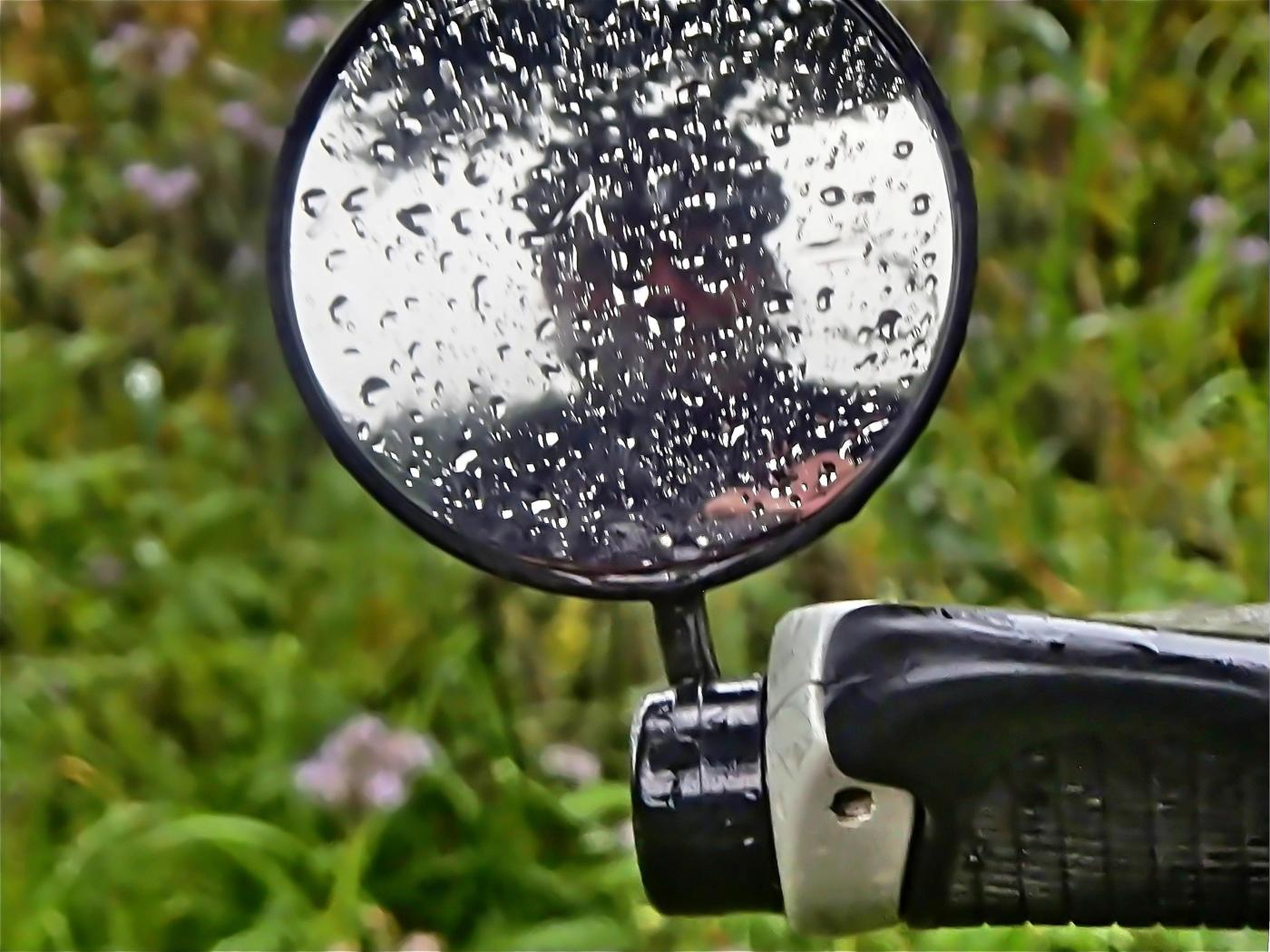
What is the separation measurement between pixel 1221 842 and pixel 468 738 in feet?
1.31

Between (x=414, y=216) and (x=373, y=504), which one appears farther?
(x=373, y=504)

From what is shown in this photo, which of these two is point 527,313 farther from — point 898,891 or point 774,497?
point 898,891

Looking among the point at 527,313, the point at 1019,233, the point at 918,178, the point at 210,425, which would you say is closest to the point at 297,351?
the point at 527,313

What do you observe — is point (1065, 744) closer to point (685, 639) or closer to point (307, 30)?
point (685, 639)

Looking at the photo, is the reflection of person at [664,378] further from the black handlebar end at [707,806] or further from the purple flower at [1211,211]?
the purple flower at [1211,211]

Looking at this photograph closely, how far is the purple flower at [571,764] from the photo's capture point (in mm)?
627

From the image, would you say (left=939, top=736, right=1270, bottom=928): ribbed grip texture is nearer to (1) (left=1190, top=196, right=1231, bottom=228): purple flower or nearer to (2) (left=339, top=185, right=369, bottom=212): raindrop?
(2) (left=339, top=185, right=369, bottom=212): raindrop

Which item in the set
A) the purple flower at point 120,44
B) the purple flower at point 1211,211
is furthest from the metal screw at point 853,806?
the purple flower at point 120,44

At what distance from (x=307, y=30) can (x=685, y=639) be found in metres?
0.45

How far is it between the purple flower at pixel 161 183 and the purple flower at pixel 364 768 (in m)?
0.30

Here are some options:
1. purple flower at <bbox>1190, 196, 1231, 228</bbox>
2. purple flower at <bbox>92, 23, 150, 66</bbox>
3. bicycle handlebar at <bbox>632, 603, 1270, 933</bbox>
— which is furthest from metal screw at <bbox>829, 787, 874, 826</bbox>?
purple flower at <bbox>92, 23, 150, 66</bbox>

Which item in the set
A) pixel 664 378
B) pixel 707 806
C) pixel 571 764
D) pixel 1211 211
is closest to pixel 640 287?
pixel 664 378

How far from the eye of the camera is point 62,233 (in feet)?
2.22

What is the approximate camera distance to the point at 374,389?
395mm
